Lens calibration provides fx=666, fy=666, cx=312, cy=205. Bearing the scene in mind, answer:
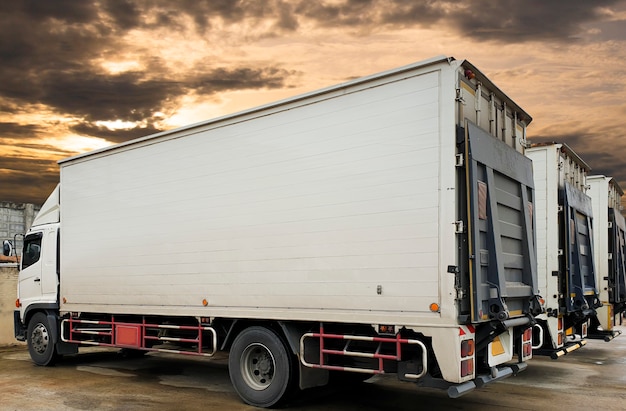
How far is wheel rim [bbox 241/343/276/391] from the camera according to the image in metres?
8.22

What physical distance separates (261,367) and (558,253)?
16.0ft

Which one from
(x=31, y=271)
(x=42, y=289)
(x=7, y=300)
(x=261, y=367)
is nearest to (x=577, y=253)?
(x=261, y=367)

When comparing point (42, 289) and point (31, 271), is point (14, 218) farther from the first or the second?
point (42, 289)

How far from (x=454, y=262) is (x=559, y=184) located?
4.44 meters

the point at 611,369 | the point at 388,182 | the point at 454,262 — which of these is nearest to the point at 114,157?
the point at 388,182

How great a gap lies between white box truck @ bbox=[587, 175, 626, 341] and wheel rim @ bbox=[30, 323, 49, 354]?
9891 millimetres

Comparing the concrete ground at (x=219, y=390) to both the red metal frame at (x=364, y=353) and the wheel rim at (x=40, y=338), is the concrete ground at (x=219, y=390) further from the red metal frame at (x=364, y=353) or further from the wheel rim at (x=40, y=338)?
the red metal frame at (x=364, y=353)

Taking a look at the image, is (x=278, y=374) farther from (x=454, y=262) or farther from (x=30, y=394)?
(x=30, y=394)

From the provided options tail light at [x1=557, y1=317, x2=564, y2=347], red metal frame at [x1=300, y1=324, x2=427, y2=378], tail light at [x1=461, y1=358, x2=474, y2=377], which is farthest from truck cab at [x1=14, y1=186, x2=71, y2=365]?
tail light at [x1=557, y1=317, x2=564, y2=347]

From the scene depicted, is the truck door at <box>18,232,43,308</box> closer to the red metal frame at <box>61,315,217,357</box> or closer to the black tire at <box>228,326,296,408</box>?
the red metal frame at <box>61,315,217,357</box>

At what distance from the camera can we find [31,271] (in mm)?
12219

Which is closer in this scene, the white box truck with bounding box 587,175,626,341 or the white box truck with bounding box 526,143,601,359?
the white box truck with bounding box 526,143,601,359

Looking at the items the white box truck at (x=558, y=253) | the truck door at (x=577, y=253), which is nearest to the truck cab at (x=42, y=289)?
the white box truck at (x=558, y=253)

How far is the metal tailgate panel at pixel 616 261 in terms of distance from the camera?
13.4 meters
